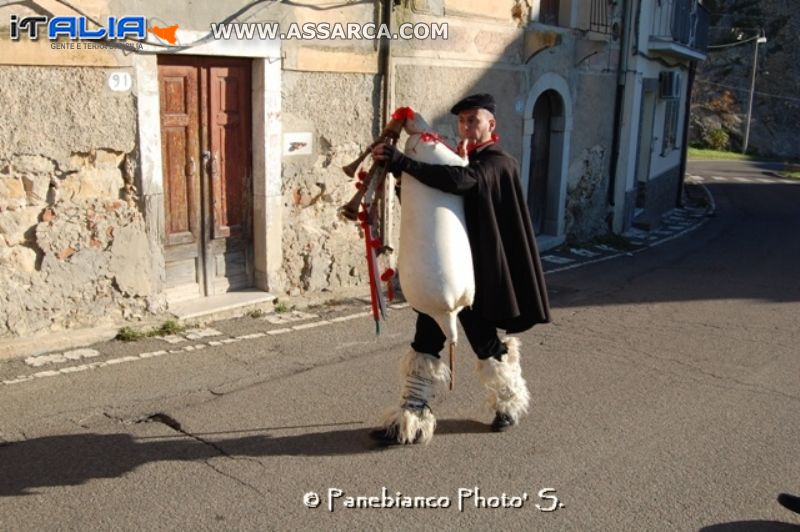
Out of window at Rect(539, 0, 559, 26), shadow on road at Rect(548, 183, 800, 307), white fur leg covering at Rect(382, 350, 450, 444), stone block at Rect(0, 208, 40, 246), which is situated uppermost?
window at Rect(539, 0, 559, 26)

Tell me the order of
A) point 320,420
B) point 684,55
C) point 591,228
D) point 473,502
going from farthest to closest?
point 684,55, point 591,228, point 320,420, point 473,502

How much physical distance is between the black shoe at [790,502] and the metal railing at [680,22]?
12667mm

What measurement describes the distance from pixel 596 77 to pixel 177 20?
7.94m

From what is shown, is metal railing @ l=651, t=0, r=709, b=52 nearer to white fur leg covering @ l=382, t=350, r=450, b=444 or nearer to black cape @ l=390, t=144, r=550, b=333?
black cape @ l=390, t=144, r=550, b=333

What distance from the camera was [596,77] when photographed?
13164mm

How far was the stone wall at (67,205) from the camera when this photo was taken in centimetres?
618

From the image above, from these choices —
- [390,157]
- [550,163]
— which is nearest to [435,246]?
[390,157]

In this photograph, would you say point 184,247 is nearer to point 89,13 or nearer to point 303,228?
point 303,228

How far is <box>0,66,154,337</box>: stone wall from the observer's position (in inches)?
243

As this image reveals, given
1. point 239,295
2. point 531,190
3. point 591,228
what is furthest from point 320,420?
point 591,228

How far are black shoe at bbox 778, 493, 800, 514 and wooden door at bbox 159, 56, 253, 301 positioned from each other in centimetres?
517

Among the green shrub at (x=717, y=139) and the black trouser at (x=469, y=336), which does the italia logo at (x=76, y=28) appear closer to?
the black trouser at (x=469, y=336)

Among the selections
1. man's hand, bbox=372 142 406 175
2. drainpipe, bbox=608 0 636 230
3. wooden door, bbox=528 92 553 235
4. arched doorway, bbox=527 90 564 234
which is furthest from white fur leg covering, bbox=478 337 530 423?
drainpipe, bbox=608 0 636 230

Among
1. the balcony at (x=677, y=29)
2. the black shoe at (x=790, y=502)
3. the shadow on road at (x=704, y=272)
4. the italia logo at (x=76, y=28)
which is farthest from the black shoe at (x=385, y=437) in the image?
the balcony at (x=677, y=29)
